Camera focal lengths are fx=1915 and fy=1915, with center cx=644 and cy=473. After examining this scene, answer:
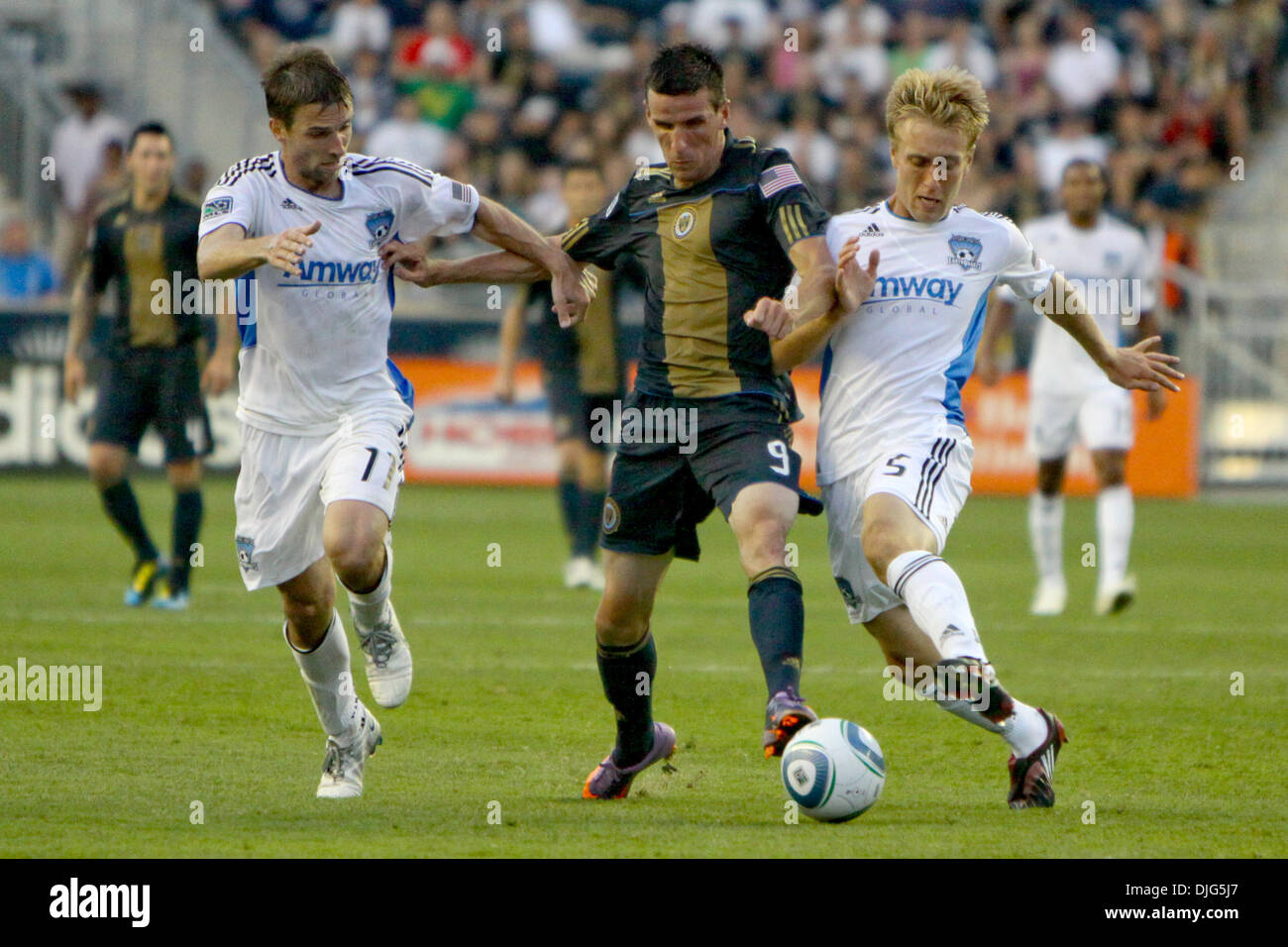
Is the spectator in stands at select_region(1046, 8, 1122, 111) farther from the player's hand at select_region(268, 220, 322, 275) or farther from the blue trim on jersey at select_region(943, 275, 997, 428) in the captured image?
the player's hand at select_region(268, 220, 322, 275)

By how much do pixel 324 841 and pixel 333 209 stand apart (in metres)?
2.12

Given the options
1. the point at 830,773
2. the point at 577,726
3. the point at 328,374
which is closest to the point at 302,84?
the point at 328,374

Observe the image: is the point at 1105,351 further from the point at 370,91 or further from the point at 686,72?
the point at 370,91

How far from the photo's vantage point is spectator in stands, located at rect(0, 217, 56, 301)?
755 inches

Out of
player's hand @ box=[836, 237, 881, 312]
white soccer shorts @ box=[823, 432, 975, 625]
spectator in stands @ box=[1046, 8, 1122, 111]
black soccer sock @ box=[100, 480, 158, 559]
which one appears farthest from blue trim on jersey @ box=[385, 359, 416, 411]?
spectator in stands @ box=[1046, 8, 1122, 111]

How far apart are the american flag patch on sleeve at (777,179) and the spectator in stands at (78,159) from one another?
1512 centimetres

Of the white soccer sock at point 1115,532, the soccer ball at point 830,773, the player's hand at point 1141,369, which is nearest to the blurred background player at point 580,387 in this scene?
the white soccer sock at point 1115,532

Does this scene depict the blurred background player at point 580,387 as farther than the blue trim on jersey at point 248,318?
Yes

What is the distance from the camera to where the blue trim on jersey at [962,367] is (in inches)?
237

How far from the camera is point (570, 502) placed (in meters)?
12.4

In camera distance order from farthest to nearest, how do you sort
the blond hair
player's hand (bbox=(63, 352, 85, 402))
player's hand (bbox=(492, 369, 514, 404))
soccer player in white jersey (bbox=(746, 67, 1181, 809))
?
player's hand (bbox=(492, 369, 514, 404)), player's hand (bbox=(63, 352, 85, 402)), the blond hair, soccer player in white jersey (bbox=(746, 67, 1181, 809))

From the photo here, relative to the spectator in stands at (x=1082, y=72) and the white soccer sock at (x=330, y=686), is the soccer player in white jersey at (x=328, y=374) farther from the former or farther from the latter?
the spectator in stands at (x=1082, y=72)

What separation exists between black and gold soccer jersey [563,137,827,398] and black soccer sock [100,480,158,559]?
5377 millimetres

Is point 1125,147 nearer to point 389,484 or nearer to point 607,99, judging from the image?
point 607,99
